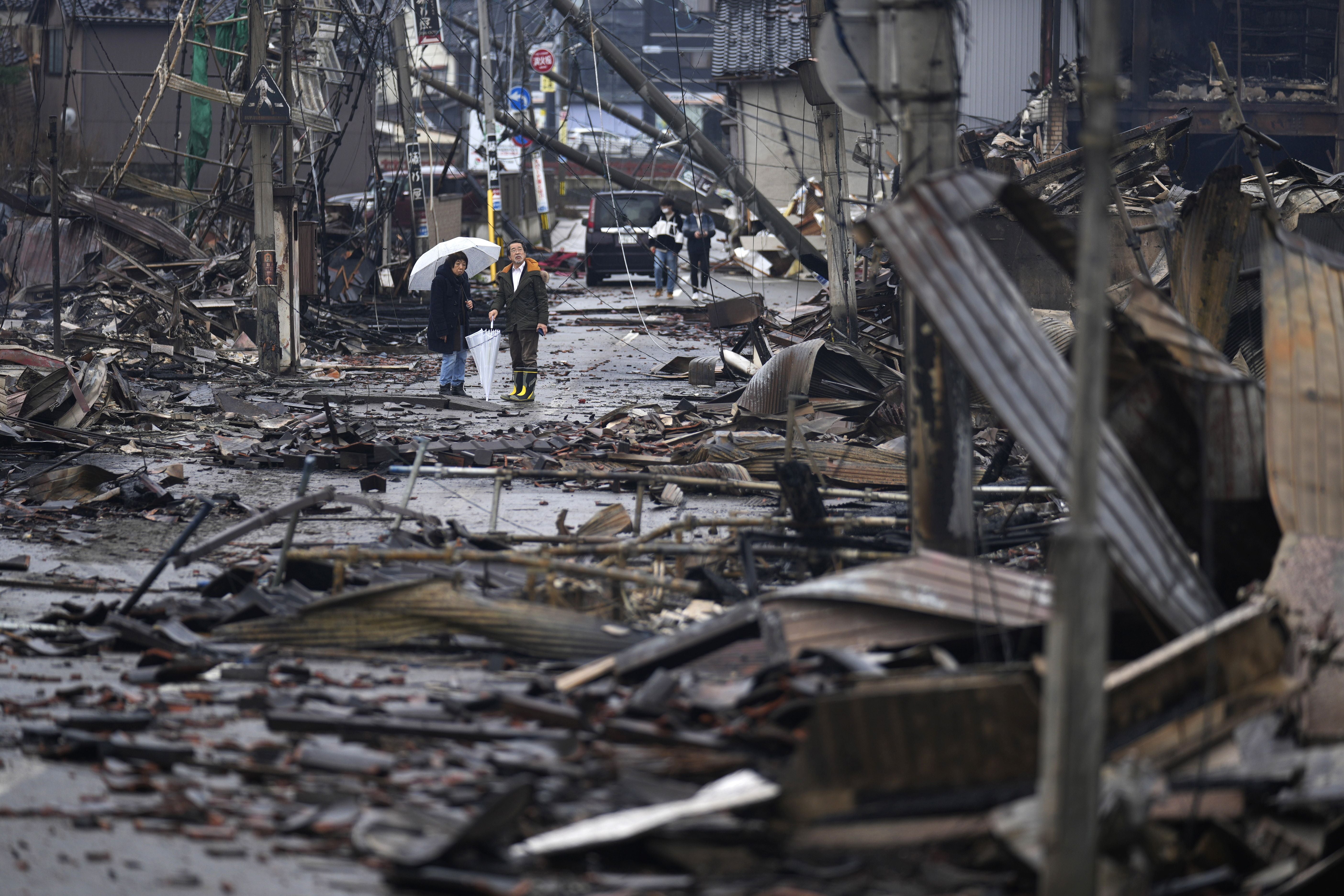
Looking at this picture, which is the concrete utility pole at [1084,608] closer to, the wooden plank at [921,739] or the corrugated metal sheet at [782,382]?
the wooden plank at [921,739]

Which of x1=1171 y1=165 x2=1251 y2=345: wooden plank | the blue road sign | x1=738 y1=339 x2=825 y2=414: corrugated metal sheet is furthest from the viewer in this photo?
the blue road sign

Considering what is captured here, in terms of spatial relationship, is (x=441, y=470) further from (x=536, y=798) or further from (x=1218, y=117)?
(x=1218, y=117)

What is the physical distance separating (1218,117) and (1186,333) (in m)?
26.7

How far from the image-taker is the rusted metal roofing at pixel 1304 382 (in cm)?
537

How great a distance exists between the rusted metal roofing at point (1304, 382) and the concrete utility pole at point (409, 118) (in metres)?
22.5

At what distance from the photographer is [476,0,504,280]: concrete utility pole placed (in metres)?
26.5

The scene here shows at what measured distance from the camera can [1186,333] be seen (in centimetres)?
575

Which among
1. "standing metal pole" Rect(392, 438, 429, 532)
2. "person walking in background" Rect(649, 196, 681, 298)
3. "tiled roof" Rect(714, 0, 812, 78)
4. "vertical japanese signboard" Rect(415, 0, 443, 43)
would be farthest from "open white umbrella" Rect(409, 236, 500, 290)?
"tiled roof" Rect(714, 0, 812, 78)

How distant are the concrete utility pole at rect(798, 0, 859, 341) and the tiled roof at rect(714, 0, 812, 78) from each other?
26.0 meters

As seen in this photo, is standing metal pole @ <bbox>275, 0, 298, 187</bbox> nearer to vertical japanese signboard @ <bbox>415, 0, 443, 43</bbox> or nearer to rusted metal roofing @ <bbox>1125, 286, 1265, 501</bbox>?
vertical japanese signboard @ <bbox>415, 0, 443, 43</bbox>

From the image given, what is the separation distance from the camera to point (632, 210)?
35281 mm

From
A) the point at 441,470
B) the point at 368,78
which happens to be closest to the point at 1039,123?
the point at 368,78

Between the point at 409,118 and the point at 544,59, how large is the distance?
752 centimetres

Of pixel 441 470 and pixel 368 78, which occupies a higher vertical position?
pixel 368 78
